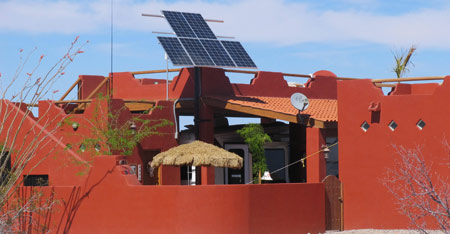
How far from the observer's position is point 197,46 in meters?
28.4

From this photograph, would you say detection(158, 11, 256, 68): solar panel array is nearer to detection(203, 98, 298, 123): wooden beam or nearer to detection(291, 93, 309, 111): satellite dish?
detection(203, 98, 298, 123): wooden beam

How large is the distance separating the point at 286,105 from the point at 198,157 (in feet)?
18.4

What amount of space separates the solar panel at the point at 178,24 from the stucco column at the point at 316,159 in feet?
21.6

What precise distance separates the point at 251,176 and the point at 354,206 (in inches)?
284

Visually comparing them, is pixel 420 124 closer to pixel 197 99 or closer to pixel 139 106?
pixel 197 99

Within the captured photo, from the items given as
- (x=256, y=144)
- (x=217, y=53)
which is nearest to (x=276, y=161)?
(x=256, y=144)

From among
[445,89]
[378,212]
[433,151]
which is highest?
[445,89]

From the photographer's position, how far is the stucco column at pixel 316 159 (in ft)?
81.1

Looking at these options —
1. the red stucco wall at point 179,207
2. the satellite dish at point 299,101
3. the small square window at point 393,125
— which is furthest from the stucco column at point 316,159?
the small square window at point 393,125

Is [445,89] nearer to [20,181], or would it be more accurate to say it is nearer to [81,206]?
[81,206]

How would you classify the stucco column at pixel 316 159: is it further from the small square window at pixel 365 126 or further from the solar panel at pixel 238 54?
the solar panel at pixel 238 54

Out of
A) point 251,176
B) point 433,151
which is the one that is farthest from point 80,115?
point 433,151

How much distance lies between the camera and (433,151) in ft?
71.4

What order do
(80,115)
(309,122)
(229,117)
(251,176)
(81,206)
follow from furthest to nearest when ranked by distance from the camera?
(229,117) < (251,176) < (80,115) < (309,122) < (81,206)
